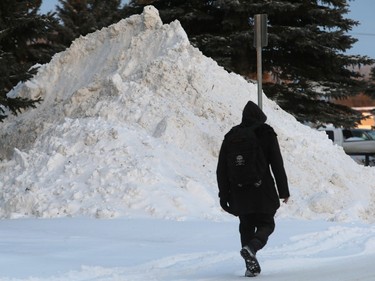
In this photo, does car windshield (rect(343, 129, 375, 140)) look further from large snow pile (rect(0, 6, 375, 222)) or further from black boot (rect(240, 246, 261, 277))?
black boot (rect(240, 246, 261, 277))

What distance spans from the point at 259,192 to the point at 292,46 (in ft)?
54.4

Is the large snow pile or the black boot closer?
the black boot

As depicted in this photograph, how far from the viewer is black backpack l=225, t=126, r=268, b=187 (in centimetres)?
663

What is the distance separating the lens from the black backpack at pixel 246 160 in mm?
6633

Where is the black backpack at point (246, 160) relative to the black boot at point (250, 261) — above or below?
above

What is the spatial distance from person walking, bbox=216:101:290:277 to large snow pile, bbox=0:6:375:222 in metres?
3.63

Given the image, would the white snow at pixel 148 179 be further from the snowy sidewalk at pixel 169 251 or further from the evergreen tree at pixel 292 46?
the evergreen tree at pixel 292 46

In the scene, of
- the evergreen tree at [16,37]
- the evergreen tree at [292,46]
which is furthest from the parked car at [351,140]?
the evergreen tree at [16,37]

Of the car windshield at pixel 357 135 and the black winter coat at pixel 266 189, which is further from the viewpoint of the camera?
the car windshield at pixel 357 135

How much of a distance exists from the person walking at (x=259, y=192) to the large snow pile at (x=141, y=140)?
143 inches

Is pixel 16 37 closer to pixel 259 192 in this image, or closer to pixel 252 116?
pixel 252 116

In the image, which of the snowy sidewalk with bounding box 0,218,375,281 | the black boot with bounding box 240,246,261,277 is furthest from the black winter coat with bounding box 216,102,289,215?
the snowy sidewalk with bounding box 0,218,375,281

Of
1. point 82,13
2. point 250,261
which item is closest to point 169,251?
point 250,261

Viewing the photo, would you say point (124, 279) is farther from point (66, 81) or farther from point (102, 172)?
point (66, 81)
